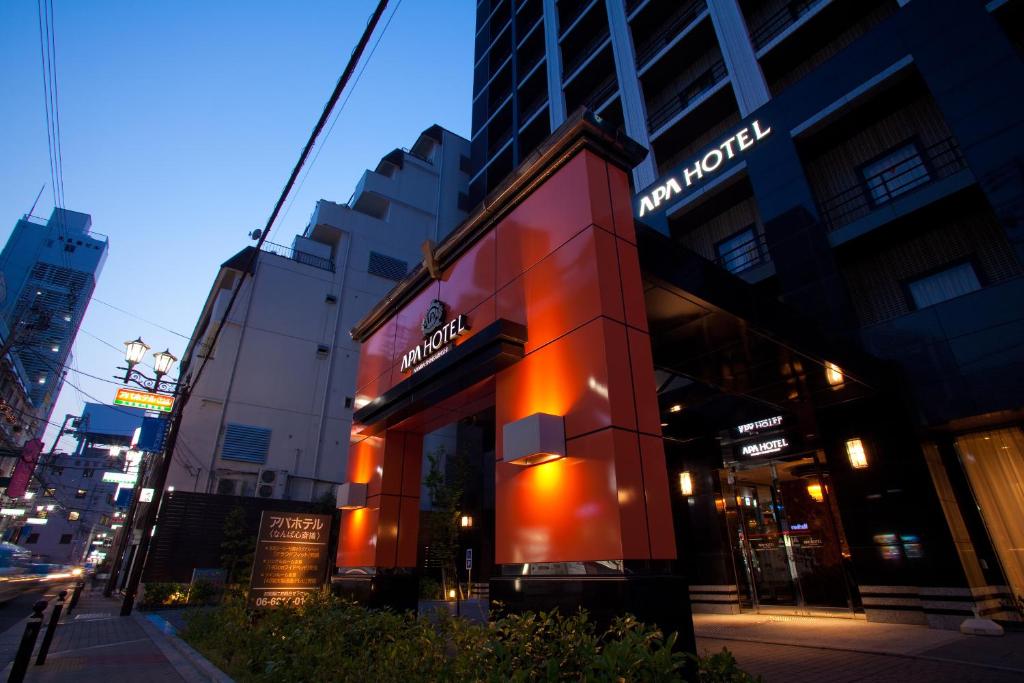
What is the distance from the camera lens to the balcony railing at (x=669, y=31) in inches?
852

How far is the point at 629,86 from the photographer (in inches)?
877

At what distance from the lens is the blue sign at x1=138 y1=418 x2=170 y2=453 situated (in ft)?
81.7

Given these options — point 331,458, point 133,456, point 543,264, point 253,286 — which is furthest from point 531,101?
point 133,456

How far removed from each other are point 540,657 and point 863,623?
11.0m

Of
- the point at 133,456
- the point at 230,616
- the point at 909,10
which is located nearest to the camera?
the point at 230,616

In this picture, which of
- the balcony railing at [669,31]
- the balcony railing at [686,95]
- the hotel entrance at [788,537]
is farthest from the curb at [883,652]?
the balcony railing at [669,31]

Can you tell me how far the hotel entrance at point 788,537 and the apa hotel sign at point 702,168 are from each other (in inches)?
375

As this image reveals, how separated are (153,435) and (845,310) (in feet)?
98.1

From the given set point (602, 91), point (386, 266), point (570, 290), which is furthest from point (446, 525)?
point (602, 91)

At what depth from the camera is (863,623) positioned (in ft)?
37.2

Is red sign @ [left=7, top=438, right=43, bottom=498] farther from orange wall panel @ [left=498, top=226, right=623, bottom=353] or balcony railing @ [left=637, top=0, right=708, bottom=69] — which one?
balcony railing @ [left=637, top=0, right=708, bottom=69]

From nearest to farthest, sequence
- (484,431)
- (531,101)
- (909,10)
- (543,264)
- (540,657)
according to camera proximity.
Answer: (540,657) → (543,264) → (909,10) → (484,431) → (531,101)

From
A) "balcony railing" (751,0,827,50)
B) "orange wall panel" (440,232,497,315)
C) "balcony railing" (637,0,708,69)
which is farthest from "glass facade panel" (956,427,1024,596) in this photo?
"balcony railing" (637,0,708,69)

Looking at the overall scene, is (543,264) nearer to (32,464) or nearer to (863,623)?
(863,623)
